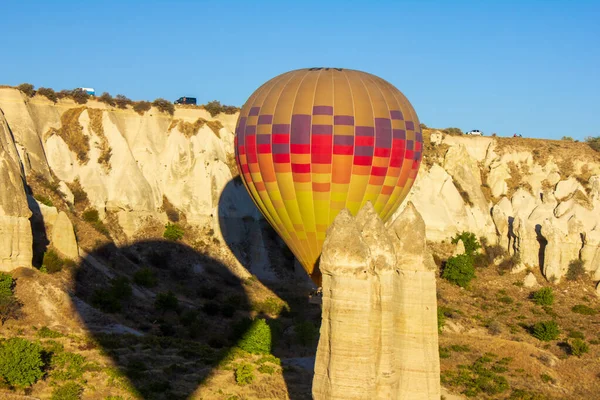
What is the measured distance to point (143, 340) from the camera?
33.1 m

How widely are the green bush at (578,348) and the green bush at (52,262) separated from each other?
78.0 feet

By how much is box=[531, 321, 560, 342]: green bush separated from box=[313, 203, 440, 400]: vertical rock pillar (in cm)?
2189

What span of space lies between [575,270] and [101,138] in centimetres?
3250

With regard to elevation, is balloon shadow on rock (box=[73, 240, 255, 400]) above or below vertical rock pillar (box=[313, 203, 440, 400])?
below

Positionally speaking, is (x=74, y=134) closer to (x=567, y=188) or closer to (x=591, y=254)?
(x=591, y=254)

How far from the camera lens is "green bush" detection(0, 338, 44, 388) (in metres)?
26.3

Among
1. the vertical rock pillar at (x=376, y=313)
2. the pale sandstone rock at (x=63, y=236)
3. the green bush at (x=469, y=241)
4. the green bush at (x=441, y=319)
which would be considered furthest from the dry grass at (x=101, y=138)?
the vertical rock pillar at (x=376, y=313)

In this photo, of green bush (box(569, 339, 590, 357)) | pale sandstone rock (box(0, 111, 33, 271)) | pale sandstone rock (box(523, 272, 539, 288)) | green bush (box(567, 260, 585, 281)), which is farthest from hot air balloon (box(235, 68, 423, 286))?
green bush (box(567, 260, 585, 281))

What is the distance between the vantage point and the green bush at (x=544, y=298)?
1943 inches

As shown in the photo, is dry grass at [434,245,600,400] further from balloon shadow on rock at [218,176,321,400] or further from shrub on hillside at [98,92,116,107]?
shrub on hillside at [98,92,116,107]

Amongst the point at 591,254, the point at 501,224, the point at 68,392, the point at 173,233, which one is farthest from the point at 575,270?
the point at 68,392

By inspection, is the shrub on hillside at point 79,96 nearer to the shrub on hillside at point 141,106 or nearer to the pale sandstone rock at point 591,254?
the shrub on hillside at point 141,106

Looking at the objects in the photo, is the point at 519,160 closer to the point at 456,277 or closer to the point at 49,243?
A: the point at 456,277

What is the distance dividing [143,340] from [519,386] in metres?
14.8
